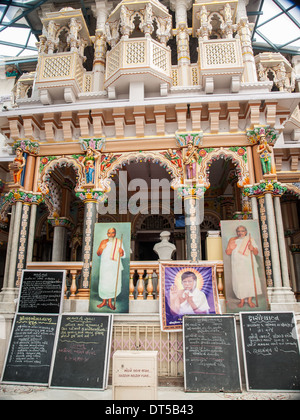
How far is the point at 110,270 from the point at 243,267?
9.10ft

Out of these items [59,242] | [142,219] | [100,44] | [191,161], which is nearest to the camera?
[191,161]

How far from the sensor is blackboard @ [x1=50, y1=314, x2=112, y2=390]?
5219mm

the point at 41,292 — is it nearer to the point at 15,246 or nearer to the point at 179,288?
the point at 15,246

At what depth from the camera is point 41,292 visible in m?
6.37

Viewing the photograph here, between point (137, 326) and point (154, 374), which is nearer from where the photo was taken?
point (154, 374)

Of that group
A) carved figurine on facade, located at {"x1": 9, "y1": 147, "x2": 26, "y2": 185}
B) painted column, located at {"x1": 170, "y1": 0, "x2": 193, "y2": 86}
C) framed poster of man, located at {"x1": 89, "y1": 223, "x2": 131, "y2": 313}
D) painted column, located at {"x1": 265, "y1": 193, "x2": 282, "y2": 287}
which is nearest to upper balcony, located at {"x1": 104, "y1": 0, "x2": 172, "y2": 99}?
painted column, located at {"x1": 170, "y1": 0, "x2": 193, "y2": 86}

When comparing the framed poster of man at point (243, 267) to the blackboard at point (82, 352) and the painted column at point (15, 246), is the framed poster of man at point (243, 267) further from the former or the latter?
the painted column at point (15, 246)

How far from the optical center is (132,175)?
1142cm

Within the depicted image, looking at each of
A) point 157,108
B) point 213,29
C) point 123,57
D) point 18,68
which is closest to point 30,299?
point 157,108

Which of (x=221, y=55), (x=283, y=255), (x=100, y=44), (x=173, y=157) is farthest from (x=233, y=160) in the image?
(x=100, y=44)

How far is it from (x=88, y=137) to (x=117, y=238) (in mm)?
3025

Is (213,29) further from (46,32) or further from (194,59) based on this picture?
(46,32)

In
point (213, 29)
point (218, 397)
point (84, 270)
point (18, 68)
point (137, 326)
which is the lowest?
point (218, 397)

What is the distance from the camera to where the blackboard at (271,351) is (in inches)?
198
